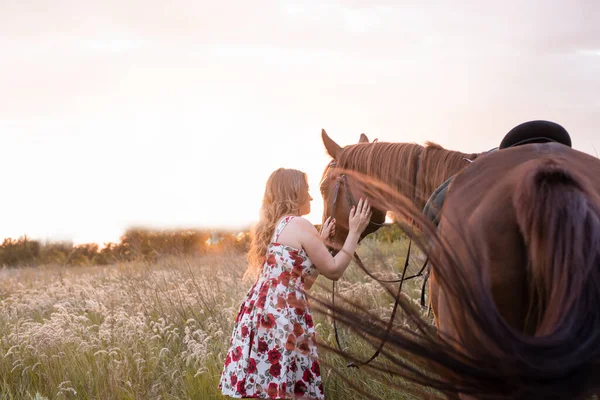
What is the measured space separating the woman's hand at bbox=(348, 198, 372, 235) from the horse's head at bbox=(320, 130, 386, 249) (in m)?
0.12

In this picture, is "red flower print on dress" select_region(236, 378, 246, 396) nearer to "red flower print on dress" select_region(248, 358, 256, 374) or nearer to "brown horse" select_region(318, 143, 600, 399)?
"red flower print on dress" select_region(248, 358, 256, 374)

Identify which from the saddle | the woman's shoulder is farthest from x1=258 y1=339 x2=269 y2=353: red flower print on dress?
the saddle

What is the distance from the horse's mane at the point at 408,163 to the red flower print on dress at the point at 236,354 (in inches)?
58.6

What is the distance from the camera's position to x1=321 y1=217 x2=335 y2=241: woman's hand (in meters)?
3.84

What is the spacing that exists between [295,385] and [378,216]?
1.38 meters

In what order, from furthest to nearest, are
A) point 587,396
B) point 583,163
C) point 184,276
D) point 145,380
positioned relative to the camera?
point 184,276
point 145,380
point 583,163
point 587,396

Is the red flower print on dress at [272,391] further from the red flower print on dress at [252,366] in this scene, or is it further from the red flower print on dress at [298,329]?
the red flower print on dress at [298,329]

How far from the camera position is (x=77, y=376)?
176 inches

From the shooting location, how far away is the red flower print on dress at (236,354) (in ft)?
11.1

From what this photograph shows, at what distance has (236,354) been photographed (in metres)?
→ 3.40

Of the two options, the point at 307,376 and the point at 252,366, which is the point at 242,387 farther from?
the point at 307,376

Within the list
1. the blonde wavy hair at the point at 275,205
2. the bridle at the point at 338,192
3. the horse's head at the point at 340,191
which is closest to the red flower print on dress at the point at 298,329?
the blonde wavy hair at the point at 275,205

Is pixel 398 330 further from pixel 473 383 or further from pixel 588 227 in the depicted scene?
pixel 588 227

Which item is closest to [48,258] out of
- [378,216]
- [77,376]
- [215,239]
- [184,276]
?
[215,239]
